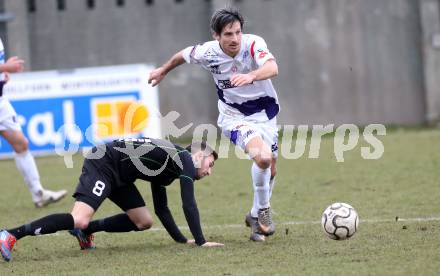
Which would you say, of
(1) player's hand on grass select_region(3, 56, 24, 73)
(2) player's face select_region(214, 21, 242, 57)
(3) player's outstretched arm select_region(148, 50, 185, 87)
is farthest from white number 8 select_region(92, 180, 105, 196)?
(1) player's hand on grass select_region(3, 56, 24, 73)

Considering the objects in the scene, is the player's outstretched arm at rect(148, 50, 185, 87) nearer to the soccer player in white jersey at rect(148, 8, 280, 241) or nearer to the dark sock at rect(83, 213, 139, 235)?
the soccer player in white jersey at rect(148, 8, 280, 241)

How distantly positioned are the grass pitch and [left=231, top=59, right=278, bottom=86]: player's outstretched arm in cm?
131

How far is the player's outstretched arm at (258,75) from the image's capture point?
23.0 feet

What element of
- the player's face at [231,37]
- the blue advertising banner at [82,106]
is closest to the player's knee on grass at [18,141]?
the player's face at [231,37]

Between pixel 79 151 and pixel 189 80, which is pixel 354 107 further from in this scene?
pixel 79 151

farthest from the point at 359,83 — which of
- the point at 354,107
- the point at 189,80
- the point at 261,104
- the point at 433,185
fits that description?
the point at 261,104

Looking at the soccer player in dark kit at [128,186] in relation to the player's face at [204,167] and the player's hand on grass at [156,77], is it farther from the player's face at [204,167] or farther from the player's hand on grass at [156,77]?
the player's hand on grass at [156,77]

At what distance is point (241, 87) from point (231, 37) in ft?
1.77

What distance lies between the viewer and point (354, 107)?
19.5 meters

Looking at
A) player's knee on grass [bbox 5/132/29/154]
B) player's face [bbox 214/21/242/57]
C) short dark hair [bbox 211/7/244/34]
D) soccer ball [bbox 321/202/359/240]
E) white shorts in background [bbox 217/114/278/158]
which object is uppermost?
short dark hair [bbox 211/7/244/34]

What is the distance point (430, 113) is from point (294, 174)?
7.58m

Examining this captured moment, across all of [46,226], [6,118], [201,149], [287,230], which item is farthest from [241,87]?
[6,118]

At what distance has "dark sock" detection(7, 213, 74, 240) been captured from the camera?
7.04 meters

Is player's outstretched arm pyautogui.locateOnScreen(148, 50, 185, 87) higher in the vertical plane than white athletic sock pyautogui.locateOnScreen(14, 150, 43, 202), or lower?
A: higher
